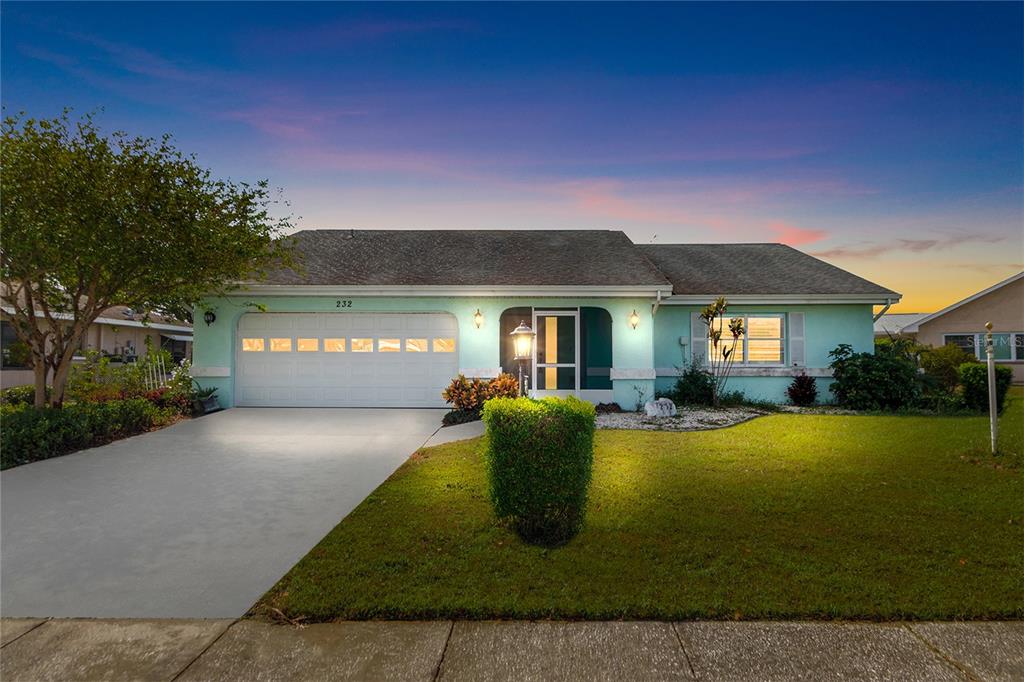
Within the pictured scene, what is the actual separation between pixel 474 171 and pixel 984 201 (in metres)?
15.0

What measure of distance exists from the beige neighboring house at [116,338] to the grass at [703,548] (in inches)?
403

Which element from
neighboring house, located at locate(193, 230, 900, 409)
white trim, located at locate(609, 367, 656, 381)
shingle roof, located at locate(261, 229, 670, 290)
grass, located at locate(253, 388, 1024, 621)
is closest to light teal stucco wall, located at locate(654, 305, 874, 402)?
neighboring house, located at locate(193, 230, 900, 409)

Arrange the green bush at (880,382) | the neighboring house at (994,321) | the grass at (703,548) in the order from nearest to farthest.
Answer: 1. the grass at (703,548)
2. the green bush at (880,382)
3. the neighboring house at (994,321)

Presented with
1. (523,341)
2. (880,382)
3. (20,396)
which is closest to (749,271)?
(880,382)

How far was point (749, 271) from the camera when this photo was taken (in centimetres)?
1466

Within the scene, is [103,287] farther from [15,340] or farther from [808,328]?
[808,328]

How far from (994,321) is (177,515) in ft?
96.4

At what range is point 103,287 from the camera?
380 inches

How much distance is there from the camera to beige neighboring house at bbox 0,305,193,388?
16422 mm

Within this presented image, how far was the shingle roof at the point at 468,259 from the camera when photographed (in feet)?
41.5

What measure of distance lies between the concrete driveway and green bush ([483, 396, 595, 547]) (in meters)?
1.89

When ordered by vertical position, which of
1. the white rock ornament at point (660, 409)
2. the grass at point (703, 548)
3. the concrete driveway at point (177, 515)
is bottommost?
the concrete driveway at point (177, 515)

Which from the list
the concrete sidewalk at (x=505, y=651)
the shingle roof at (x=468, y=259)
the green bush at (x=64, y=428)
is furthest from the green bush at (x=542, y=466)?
the shingle roof at (x=468, y=259)

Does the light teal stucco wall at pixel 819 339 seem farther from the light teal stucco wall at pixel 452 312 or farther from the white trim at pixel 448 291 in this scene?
the white trim at pixel 448 291
